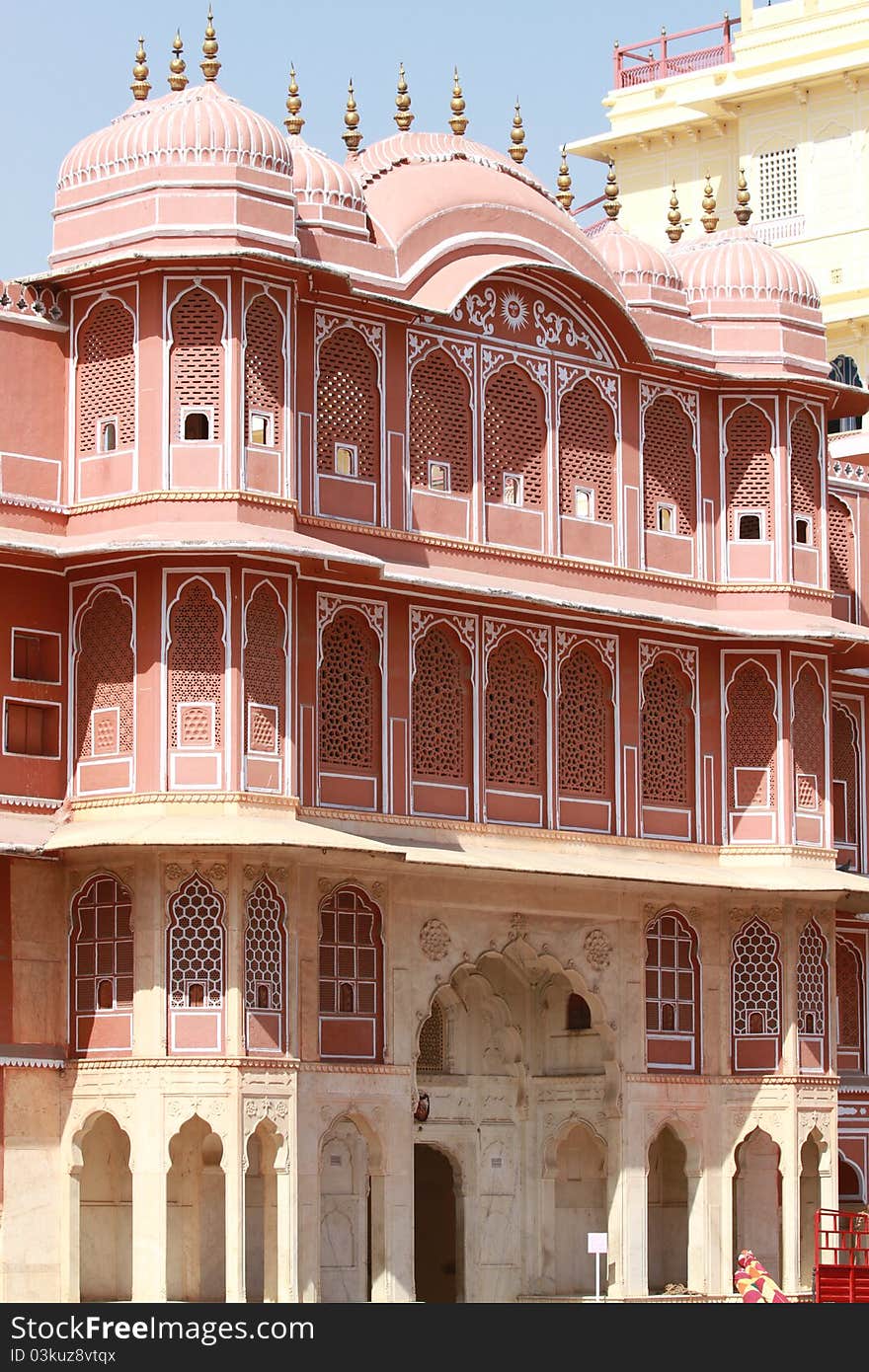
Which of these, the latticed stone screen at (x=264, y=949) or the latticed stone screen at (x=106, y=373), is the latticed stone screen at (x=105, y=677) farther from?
the latticed stone screen at (x=264, y=949)

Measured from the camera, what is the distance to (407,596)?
3366cm

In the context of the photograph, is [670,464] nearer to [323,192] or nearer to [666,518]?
[666,518]

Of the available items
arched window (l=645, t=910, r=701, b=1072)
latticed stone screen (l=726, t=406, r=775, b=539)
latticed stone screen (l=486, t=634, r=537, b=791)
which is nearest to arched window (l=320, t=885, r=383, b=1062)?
latticed stone screen (l=486, t=634, r=537, b=791)

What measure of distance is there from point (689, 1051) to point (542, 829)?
3138 millimetres

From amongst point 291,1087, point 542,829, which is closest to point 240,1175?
point 291,1087

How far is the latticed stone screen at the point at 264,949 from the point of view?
30.9 m

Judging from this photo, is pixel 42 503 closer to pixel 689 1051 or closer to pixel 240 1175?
pixel 240 1175

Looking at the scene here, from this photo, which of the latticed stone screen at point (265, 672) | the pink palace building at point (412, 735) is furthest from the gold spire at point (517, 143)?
the latticed stone screen at point (265, 672)

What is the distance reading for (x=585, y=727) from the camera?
117 ft

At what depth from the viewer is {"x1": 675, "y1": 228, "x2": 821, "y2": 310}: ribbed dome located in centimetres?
3759

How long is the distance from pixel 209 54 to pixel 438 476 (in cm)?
483

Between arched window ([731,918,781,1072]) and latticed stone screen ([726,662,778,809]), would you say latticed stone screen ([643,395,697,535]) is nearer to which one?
latticed stone screen ([726,662,778,809])

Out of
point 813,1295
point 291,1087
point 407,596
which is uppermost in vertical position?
point 407,596
